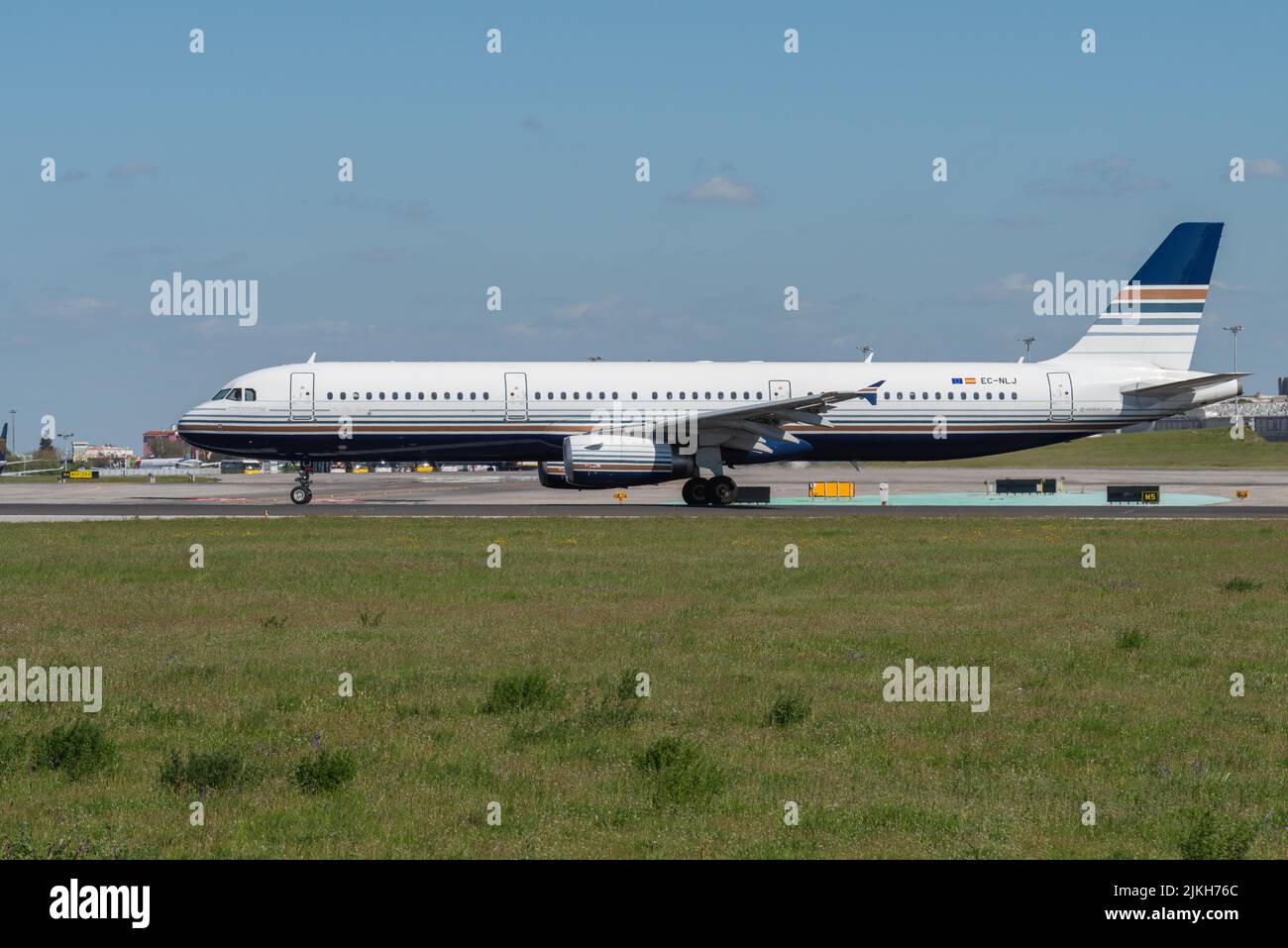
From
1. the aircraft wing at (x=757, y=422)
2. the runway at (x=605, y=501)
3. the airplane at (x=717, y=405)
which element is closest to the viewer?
the runway at (x=605, y=501)

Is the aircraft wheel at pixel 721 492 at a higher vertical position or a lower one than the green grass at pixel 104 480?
lower

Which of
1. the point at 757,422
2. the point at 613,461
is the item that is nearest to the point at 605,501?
the point at 613,461

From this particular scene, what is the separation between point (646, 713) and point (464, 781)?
2.71m

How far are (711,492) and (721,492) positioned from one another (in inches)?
15.5

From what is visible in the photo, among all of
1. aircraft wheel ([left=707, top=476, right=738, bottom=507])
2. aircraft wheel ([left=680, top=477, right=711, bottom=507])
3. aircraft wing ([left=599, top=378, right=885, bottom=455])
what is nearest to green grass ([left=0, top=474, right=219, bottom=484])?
aircraft wheel ([left=680, top=477, right=711, bottom=507])

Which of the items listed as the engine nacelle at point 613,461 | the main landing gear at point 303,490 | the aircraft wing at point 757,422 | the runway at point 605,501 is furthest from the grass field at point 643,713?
the main landing gear at point 303,490

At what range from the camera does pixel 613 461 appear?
43.3 metres

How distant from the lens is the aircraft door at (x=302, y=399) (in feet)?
148

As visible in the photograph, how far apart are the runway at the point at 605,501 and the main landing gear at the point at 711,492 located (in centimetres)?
127

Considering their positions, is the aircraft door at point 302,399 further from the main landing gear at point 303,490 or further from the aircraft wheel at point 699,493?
the aircraft wheel at point 699,493

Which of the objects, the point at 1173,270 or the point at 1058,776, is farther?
the point at 1173,270
